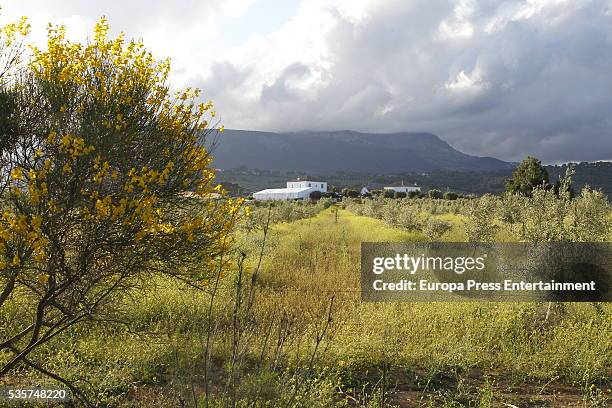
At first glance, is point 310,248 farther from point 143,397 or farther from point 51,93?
point 51,93

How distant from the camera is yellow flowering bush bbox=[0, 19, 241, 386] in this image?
3945 mm

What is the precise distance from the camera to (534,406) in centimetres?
520

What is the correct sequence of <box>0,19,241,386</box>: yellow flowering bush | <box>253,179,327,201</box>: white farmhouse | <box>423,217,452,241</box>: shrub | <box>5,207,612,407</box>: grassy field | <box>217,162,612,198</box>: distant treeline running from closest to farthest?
<box>0,19,241,386</box>: yellow flowering bush → <box>5,207,612,407</box>: grassy field → <box>423,217,452,241</box>: shrub → <box>217,162,612,198</box>: distant treeline → <box>253,179,327,201</box>: white farmhouse

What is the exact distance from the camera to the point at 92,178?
4.14 metres

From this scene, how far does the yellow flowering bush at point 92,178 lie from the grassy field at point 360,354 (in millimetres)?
701

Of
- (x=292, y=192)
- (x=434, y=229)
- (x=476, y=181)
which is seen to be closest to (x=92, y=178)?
(x=434, y=229)

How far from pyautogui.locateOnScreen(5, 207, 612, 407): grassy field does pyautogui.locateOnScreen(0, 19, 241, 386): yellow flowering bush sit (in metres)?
0.70

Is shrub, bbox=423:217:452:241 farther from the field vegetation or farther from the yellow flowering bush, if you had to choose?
the yellow flowering bush

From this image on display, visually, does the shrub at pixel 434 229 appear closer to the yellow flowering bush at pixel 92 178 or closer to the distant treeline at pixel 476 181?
the distant treeline at pixel 476 181

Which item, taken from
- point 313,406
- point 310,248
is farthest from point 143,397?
point 310,248

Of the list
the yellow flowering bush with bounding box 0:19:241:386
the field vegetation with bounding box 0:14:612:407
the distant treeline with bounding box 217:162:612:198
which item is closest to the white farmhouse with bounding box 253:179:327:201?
the distant treeline with bounding box 217:162:612:198

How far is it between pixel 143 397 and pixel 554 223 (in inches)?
322

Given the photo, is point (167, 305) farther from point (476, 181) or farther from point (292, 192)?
point (476, 181)

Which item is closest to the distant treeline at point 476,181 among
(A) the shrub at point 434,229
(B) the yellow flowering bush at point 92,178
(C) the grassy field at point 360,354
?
(C) the grassy field at point 360,354
